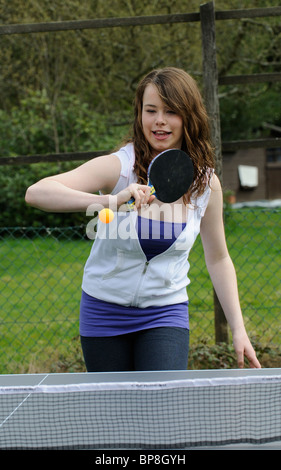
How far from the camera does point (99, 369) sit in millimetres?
2205

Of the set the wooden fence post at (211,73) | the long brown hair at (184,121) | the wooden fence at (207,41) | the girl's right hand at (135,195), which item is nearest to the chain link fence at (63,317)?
the wooden fence at (207,41)

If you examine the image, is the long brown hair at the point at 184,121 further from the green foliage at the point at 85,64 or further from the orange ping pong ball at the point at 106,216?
the green foliage at the point at 85,64

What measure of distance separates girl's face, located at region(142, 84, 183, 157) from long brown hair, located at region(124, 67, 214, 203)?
0.02m

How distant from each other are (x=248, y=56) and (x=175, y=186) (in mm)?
9530

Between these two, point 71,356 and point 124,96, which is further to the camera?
point 124,96

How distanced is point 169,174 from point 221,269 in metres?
0.59

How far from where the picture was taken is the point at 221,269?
7.68 ft

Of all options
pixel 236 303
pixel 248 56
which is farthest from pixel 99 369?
pixel 248 56

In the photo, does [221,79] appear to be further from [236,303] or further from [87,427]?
[87,427]

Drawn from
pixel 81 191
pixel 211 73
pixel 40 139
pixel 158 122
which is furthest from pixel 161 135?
pixel 40 139

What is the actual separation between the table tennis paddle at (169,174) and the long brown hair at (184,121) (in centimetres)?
19

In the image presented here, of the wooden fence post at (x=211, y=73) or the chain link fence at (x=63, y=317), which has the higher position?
the wooden fence post at (x=211, y=73)

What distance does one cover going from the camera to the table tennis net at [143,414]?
5.10ft
